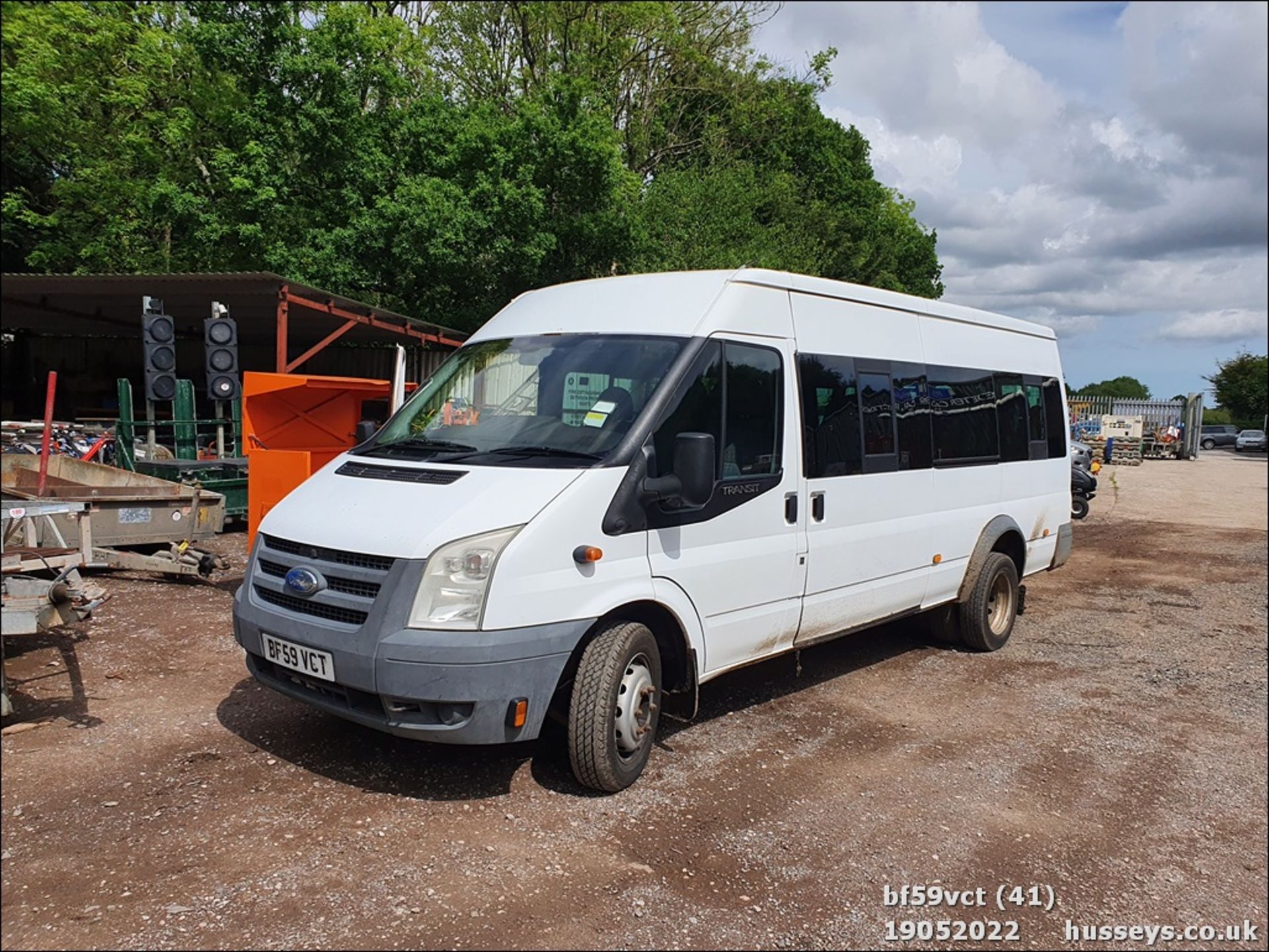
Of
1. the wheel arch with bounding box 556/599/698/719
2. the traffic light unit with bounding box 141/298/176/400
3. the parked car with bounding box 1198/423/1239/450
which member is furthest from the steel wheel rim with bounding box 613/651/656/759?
A: the parked car with bounding box 1198/423/1239/450

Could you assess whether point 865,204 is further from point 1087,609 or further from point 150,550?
point 150,550

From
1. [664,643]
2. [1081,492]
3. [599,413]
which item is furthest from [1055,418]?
[1081,492]

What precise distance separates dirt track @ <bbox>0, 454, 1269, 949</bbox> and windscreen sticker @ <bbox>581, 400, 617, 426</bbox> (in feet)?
5.76

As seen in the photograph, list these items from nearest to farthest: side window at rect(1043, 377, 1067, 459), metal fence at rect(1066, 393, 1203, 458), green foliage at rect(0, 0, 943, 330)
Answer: side window at rect(1043, 377, 1067, 459)
green foliage at rect(0, 0, 943, 330)
metal fence at rect(1066, 393, 1203, 458)

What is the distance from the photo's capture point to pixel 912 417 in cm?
620

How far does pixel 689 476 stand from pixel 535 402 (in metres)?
1.01

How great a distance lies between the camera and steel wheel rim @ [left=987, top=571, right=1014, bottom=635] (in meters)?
7.30

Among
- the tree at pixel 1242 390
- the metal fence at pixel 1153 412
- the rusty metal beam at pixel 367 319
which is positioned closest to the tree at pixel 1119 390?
the metal fence at pixel 1153 412

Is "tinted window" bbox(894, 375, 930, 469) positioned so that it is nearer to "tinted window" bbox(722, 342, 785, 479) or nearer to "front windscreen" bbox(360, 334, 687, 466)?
"tinted window" bbox(722, 342, 785, 479)

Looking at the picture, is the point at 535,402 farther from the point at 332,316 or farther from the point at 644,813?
the point at 332,316

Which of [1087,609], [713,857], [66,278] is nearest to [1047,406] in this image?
[1087,609]

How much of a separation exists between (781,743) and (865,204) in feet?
121

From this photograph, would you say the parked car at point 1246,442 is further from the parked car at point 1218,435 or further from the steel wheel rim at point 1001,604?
the steel wheel rim at point 1001,604

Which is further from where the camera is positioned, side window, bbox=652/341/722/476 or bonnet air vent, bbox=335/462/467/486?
side window, bbox=652/341/722/476
